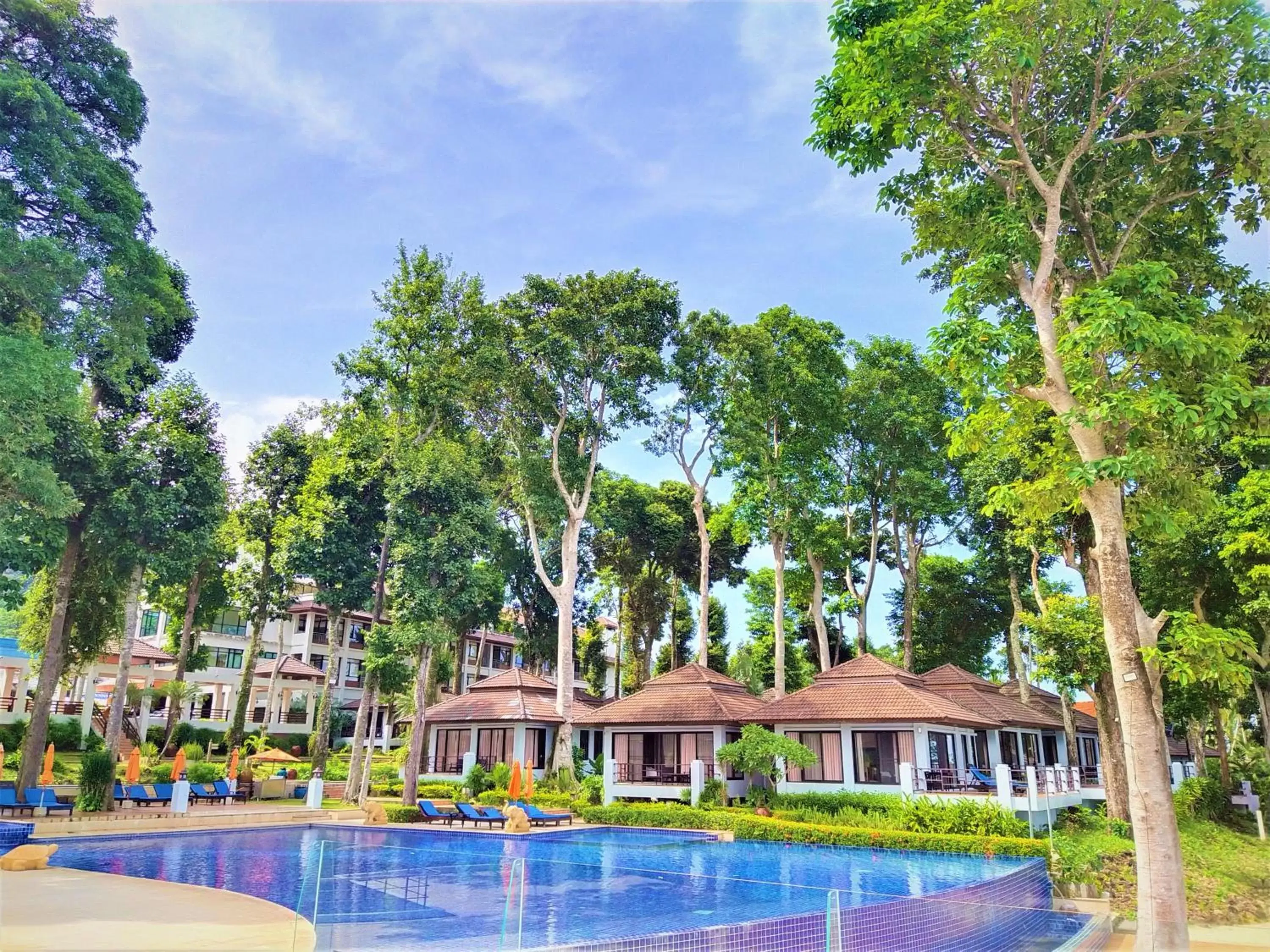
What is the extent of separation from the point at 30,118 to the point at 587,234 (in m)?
13.3

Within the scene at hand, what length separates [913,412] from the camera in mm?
34281

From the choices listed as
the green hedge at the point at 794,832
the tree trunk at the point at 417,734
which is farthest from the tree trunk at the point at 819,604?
the tree trunk at the point at 417,734

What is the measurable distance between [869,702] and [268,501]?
79.7 ft

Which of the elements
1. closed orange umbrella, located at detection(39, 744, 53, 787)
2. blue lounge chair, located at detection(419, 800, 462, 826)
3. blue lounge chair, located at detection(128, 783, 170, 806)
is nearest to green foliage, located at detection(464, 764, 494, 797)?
blue lounge chair, located at detection(419, 800, 462, 826)

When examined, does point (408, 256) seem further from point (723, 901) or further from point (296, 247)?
point (723, 901)

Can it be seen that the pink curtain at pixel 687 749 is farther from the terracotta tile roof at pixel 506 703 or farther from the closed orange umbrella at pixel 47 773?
the closed orange umbrella at pixel 47 773

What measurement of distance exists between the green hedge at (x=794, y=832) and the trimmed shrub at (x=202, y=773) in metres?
13.8

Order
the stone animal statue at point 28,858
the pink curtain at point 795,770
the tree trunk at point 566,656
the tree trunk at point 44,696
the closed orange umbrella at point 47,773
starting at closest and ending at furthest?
the stone animal statue at point 28,858 < the tree trunk at point 44,696 < the closed orange umbrella at point 47,773 < the pink curtain at point 795,770 < the tree trunk at point 566,656

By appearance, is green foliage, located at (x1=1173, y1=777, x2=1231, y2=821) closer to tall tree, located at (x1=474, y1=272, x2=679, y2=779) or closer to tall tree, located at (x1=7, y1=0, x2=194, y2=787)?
tall tree, located at (x1=474, y1=272, x2=679, y2=779)

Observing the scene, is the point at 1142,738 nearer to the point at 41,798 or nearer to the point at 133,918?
the point at 133,918

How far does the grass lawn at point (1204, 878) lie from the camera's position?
48.1ft

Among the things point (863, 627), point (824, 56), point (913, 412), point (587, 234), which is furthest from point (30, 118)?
point (863, 627)

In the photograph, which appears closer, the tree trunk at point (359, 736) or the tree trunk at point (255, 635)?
the tree trunk at point (359, 736)

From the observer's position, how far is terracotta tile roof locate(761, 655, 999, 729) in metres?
24.7
